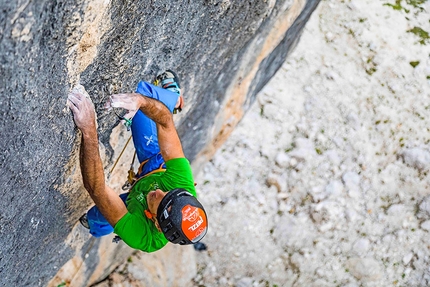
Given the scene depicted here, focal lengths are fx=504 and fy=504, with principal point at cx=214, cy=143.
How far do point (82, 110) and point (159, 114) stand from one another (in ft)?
3.54

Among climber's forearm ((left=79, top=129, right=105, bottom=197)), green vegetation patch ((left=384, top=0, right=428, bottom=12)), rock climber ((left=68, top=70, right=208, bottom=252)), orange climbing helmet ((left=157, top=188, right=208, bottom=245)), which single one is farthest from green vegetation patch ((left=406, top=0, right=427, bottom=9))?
climber's forearm ((left=79, top=129, right=105, bottom=197))

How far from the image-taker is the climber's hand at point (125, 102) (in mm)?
3982

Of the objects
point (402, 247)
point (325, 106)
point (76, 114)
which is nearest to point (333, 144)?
point (325, 106)

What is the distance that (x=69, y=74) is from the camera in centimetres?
335

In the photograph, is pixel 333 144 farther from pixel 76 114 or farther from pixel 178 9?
pixel 76 114

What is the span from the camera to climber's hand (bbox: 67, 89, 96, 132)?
359 cm

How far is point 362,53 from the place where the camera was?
456 inches

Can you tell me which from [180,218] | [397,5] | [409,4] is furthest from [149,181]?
[409,4]

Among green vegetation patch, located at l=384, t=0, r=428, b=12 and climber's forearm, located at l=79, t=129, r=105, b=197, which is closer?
climber's forearm, located at l=79, t=129, r=105, b=197

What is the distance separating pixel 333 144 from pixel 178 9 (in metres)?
6.85

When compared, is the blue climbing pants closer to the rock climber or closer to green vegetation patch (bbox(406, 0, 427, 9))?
the rock climber

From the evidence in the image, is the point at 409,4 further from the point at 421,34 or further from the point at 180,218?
the point at 180,218

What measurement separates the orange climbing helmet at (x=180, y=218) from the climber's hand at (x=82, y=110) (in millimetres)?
984

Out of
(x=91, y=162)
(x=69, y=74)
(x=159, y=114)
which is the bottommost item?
(x=91, y=162)
